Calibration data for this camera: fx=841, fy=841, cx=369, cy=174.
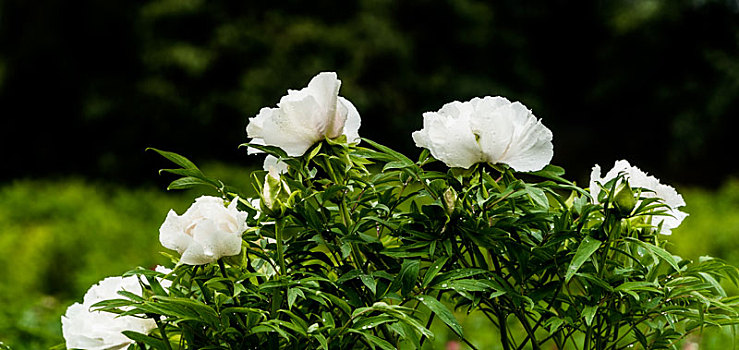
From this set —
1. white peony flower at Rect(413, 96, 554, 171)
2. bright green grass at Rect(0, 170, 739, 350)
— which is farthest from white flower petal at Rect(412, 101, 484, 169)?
bright green grass at Rect(0, 170, 739, 350)

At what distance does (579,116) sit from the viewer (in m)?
14.8

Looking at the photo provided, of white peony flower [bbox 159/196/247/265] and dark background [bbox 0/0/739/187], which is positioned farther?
dark background [bbox 0/0/739/187]

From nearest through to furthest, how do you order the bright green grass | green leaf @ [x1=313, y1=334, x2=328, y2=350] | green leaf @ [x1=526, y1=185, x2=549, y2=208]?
green leaf @ [x1=313, y1=334, x2=328, y2=350], green leaf @ [x1=526, y1=185, x2=549, y2=208], the bright green grass

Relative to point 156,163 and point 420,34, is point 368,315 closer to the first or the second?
point 156,163

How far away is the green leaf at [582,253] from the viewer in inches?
38.4

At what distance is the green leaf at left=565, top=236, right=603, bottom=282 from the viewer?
97 centimetres

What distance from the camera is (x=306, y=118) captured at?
1.03 metres

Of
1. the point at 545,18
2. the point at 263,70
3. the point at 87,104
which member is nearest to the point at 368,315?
the point at 263,70

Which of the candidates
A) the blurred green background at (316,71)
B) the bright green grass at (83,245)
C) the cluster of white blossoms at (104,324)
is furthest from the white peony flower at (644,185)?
the blurred green background at (316,71)

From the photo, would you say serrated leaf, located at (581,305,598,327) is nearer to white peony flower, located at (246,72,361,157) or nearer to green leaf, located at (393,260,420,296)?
green leaf, located at (393,260,420,296)

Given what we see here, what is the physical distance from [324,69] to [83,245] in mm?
6930

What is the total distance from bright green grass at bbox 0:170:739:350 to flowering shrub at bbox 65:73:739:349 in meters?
1.53

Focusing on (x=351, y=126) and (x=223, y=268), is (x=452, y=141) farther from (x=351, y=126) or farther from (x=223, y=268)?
(x=223, y=268)

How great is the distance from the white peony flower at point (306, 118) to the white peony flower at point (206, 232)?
96mm
